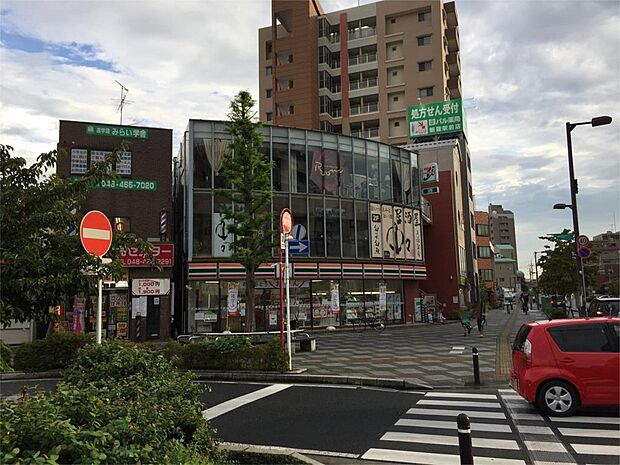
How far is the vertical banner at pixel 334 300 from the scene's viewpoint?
1080 inches

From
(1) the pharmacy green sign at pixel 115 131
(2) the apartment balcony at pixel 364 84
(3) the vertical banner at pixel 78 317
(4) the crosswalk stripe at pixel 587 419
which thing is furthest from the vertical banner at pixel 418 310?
(2) the apartment balcony at pixel 364 84

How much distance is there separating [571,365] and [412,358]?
319 inches

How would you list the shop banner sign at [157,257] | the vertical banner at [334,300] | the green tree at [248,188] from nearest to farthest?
the green tree at [248,188] < the shop banner sign at [157,257] < the vertical banner at [334,300]

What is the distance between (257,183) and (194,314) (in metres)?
10.4

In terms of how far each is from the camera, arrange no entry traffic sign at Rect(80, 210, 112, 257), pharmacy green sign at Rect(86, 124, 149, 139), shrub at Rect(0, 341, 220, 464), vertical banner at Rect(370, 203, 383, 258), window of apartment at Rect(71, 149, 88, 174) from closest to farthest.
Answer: shrub at Rect(0, 341, 220, 464)
no entry traffic sign at Rect(80, 210, 112, 257)
window of apartment at Rect(71, 149, 88, 174)
pharmacy green sign at Rect(86, 124, 149, 139)
vertical banner at Rect(370, 203, 383, 258)

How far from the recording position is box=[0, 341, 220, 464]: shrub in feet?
9.90

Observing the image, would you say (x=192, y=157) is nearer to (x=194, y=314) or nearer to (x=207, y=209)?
(x=207, y=209)

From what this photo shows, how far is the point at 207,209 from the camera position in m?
26.1

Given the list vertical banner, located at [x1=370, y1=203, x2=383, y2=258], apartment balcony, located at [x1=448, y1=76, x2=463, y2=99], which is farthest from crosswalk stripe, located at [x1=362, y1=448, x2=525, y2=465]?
apartment balcony, located at [x1=448, y1=76, x2=463, y2=99]

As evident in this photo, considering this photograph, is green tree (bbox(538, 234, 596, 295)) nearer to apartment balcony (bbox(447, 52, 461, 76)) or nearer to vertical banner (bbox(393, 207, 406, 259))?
vertical banner (bbox(393, 207, 406, 259))

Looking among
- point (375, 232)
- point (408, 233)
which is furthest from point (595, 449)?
point (408, 233)

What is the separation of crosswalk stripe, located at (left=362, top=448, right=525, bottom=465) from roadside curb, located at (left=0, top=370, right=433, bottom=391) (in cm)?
469

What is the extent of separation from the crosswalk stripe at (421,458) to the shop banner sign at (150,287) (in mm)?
19044

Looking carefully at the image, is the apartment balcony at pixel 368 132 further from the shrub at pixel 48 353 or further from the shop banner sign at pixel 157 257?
the shrub at pixel 48 353
